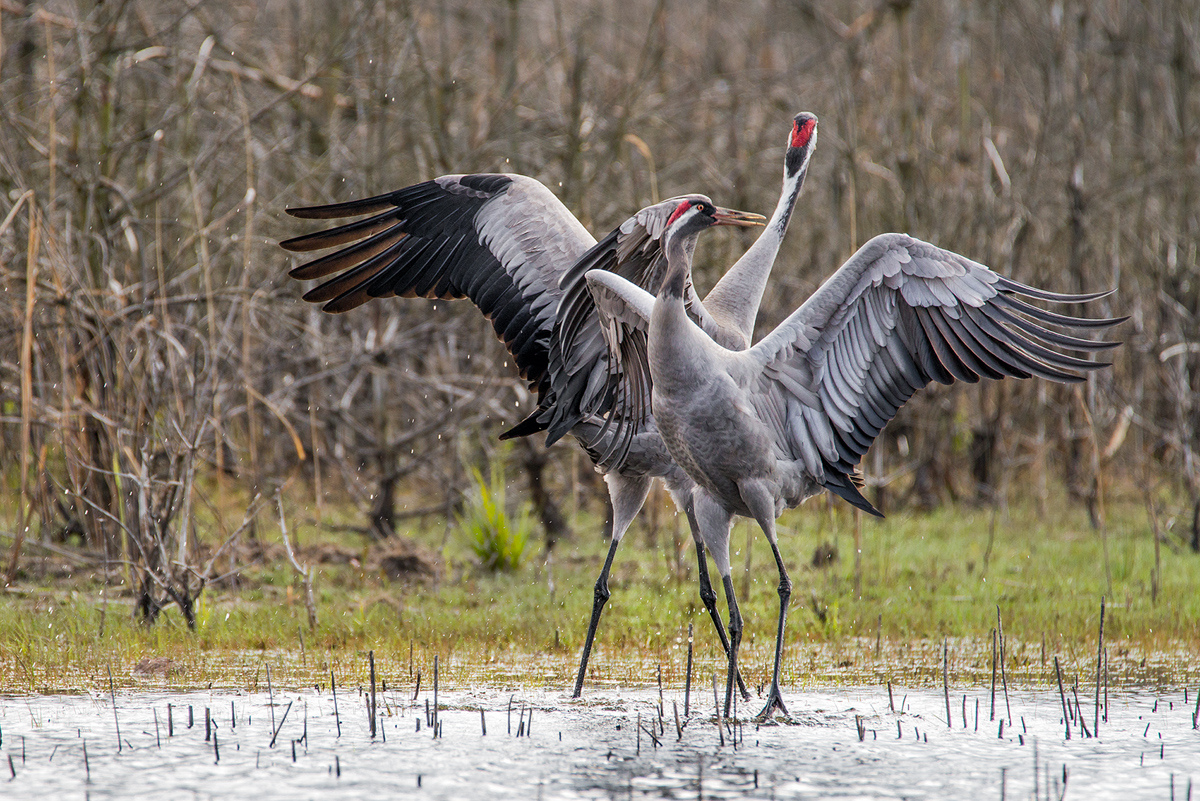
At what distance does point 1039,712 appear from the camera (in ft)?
15.8

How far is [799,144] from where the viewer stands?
6.20m

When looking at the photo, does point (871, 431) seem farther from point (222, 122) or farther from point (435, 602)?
point (222, 122)

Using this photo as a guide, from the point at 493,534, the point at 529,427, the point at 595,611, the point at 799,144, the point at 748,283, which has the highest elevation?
the point at 799,144

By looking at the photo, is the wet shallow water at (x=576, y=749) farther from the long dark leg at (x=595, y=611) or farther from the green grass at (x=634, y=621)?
the green grass at (x=634, y=621)

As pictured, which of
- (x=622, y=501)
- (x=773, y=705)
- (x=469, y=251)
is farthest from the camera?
(x=469, y=251)

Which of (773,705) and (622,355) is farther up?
(622,355)

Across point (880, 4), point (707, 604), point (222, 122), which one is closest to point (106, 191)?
point (222, 122)

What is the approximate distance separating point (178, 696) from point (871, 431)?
118 inches

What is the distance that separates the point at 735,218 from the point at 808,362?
0.67m

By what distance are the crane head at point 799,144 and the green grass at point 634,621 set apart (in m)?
2.28

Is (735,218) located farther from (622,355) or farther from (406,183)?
A: (406,183)

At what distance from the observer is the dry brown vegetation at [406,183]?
22.1 feet

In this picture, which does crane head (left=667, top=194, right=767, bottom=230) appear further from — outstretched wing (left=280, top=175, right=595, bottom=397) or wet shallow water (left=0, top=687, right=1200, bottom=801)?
wet shallow water (left=0, top=687, right=1200, bottom=801)

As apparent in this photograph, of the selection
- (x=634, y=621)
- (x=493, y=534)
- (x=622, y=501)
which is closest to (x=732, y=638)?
(x=622, y=501)
